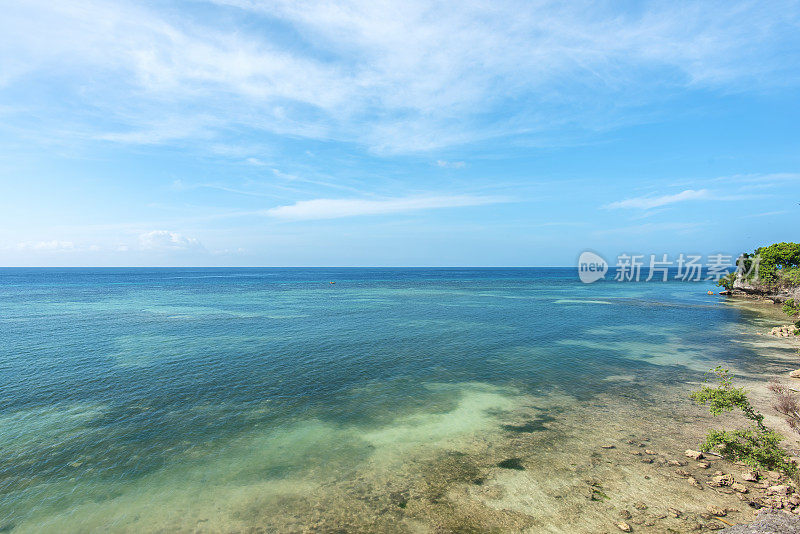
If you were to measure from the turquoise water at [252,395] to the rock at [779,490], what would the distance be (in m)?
9.03

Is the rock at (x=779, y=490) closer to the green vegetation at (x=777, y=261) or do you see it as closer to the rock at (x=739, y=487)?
the rock at (x=739, y=487)

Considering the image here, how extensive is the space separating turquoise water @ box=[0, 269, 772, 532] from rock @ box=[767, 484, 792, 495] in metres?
9.03

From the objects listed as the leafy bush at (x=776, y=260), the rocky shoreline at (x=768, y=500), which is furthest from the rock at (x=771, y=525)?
the leafy bush at (x=776, y=260)

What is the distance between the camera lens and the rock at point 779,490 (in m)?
13.6

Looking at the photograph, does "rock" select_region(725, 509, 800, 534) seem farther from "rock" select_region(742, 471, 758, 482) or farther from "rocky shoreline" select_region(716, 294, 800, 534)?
"rock" select_region(742, 471, 758, 482)

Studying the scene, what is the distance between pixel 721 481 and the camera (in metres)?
14.5

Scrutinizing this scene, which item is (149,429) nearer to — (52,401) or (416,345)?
(52,401)

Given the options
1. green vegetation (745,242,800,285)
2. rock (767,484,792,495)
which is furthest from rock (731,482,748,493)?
green vegetation (745,242,800,285)

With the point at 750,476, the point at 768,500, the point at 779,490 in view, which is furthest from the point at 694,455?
the point at 768,500

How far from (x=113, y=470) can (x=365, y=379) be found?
15.3 m

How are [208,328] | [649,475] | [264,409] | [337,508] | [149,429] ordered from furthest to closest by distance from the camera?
[208,328] < [264,409] < [149,429] < [649,475] < [337,508]

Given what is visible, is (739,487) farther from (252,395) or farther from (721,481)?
(252,395)

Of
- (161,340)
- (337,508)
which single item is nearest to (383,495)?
(337,508)

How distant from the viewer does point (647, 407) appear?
74.0ft
